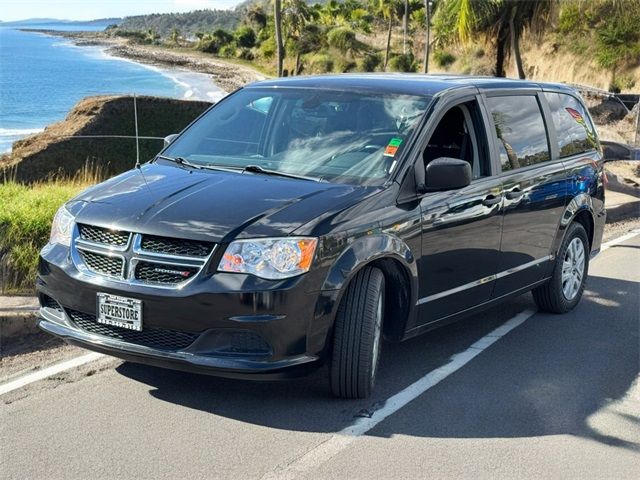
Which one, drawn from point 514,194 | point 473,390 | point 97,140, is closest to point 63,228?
point 473,390

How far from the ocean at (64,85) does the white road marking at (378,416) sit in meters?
37.7

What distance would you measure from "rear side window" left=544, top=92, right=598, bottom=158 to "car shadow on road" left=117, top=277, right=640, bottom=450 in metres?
1.59

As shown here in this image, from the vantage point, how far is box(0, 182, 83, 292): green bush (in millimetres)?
7293

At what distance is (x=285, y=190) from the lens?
5395 mm

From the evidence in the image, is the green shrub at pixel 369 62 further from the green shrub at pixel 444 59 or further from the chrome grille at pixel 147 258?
→ the chrome grille at pixel 147 258

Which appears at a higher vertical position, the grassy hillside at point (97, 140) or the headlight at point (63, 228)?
the headlight at point (63, 228)

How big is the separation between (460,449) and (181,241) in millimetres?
1785

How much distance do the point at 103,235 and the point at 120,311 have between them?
0.45 meters

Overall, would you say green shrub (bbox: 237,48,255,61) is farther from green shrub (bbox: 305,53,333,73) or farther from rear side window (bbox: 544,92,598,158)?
rear side window (bbox: 544,92,598,158)

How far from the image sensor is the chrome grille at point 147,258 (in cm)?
486

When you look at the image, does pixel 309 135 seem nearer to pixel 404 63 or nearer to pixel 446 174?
pixel 446 174

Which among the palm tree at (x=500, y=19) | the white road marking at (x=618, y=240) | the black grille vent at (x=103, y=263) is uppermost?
the palm tree at (x=500, y=19)

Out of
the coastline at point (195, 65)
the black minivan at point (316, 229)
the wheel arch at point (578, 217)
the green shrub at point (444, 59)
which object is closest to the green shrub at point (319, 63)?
the coastline at point (195, 65)

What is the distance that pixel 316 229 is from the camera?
4.98m
